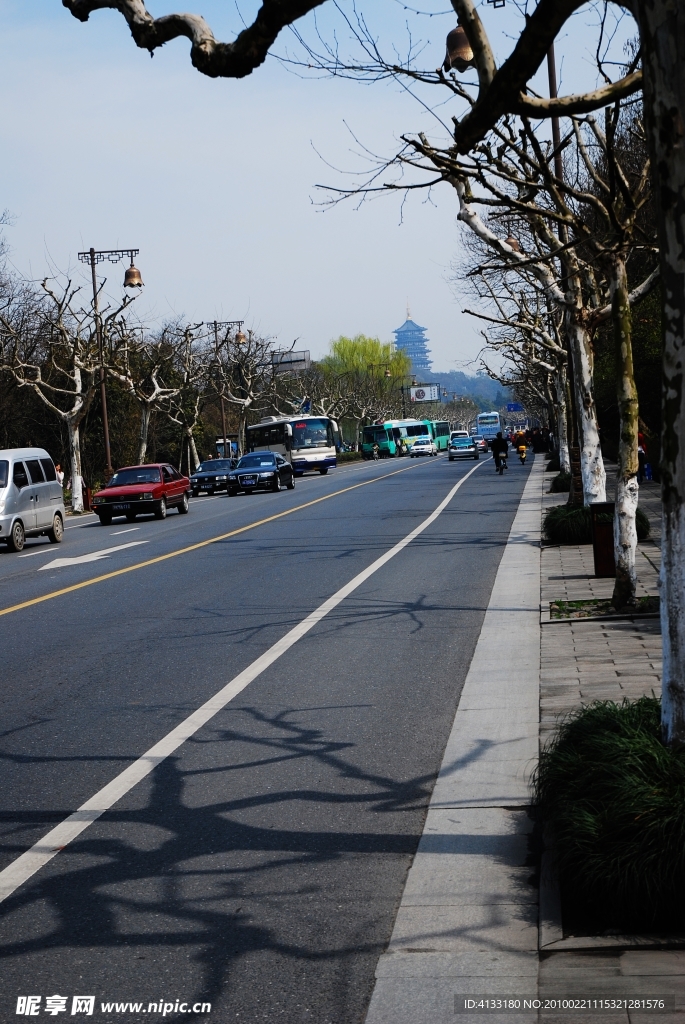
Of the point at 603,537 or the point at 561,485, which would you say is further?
the point at 561,485

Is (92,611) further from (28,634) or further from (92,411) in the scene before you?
(92,411)

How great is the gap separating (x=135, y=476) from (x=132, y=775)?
27809 mm

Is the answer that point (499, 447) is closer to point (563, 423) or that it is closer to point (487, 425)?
point (563, 423)

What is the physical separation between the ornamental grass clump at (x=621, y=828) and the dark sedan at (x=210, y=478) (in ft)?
161

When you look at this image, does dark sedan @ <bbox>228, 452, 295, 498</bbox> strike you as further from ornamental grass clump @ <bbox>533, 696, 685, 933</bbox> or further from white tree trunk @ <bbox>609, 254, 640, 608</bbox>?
ornamental grass clump @ <bbox>533, 696, 685, 933</bbox>

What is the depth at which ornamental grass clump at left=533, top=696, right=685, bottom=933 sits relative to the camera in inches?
170

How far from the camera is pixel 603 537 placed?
14.3 metres

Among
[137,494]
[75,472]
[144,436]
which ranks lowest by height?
[137,494]

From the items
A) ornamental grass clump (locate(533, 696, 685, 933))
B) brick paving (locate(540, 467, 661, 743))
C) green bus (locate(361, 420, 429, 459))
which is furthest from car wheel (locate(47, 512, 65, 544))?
green bus (locate(361, 420, 429, 459))

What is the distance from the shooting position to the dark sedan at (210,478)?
54750 mm

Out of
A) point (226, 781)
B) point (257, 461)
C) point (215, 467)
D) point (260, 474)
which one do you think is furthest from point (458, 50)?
point (215, 467)

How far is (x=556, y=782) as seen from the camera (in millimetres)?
5258

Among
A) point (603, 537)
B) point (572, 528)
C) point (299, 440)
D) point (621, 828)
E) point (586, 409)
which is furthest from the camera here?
point (299, 440)

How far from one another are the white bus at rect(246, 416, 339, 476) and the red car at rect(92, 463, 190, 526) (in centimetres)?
3555
